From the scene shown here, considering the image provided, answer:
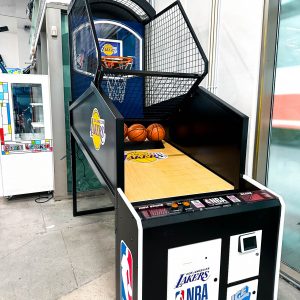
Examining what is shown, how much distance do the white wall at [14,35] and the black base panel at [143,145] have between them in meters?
8.39

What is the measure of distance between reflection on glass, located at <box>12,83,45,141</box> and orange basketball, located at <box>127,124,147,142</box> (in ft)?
6.23

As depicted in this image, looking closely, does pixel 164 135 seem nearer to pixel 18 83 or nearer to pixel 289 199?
pixel 289 199

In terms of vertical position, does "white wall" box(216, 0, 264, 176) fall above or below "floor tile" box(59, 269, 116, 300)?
above

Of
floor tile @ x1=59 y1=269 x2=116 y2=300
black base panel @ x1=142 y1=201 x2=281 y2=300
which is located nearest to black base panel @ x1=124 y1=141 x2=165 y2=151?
floor tile @ x1=59 y1=269 x2=116 y2=300

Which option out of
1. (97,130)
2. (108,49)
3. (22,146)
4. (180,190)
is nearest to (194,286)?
(180,190)

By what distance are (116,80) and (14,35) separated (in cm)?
828

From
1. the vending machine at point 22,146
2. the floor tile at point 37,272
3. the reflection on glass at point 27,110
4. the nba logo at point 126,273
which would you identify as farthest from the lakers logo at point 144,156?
the reflection on glass at point 27,110

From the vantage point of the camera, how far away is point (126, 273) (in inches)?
50.9

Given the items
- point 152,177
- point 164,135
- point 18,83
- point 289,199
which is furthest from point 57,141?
point 289,199

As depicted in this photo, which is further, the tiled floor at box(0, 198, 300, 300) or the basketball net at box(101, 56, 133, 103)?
the basketball net at box(101, 56, 133, 103)

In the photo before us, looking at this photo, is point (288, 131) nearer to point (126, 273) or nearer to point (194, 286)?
point (194, 286)

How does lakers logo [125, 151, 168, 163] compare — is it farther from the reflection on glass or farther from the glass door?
the reflection on glass

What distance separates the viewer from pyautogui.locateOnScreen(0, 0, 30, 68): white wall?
28.3 feet

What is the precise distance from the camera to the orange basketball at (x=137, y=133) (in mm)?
2330
